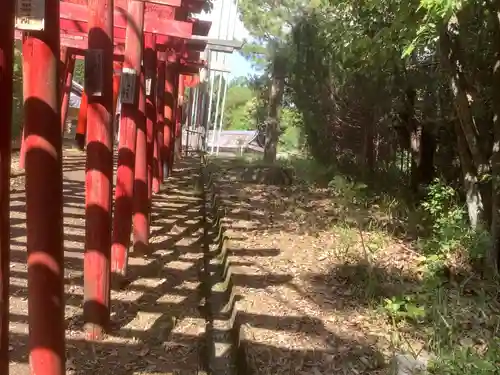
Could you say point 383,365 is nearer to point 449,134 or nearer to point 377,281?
point 377,281

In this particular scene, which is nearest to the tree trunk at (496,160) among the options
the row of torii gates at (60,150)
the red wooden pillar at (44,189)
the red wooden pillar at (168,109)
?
the row of torii gates at (60,150)

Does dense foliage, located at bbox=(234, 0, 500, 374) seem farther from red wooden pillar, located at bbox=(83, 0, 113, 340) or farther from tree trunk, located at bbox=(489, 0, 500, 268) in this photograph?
red wooden pillar, located at bbox=(83, 0, 113, 340)

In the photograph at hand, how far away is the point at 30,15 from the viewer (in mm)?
3176

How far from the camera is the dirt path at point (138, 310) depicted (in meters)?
4.62

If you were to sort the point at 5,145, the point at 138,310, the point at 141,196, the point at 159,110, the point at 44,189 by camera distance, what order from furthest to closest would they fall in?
the point at 159,110 < the point at 141,196 < the point at 138,310 < the point at 44,189 < the point at 5,145

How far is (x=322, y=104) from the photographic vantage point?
13.0m

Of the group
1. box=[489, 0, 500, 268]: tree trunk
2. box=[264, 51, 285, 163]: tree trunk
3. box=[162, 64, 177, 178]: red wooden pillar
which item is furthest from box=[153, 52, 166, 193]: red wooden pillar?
box=[264, 51, 285, 163]: tree trunk

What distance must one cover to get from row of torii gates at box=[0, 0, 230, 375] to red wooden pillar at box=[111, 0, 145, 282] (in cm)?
1

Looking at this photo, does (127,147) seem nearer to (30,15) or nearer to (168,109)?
(30,15)

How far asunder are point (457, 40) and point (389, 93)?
3.55 meters

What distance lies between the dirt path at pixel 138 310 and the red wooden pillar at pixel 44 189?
1.00 meters

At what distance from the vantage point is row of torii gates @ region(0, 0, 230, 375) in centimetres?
314

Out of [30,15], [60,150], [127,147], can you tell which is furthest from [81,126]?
[30,15]

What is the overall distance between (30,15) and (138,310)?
3253 mm
